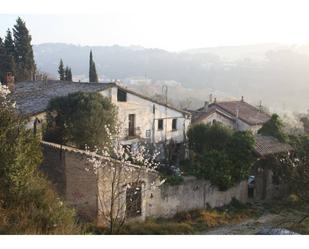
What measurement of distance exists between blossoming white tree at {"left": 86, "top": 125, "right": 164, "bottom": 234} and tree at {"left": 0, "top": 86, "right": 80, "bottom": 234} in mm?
1286

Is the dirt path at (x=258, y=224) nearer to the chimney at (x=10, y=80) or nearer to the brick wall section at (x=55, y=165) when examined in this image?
the brick wall section at (x=55, y=165)

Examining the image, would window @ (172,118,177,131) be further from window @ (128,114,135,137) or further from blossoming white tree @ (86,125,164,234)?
blossoming white tree @ (86,125,164,234)

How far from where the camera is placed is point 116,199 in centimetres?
792

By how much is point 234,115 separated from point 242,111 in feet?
1.41

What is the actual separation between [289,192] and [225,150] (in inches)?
77.1

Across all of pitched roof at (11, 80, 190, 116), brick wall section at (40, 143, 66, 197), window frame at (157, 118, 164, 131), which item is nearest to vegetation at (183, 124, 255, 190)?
window frame at (157, 118, 164, 131)

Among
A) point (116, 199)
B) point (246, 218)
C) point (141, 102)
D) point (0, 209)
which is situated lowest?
point (246, 218)

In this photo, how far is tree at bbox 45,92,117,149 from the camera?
28.6 feet

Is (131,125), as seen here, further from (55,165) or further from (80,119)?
(55,165)

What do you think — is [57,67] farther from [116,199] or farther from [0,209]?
[0,209]

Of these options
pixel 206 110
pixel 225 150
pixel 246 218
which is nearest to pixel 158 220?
pixel 246 218

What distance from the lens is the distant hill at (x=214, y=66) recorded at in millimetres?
8219

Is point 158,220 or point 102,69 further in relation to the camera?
point 102,69

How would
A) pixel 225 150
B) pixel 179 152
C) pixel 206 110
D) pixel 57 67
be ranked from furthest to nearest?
pixel 206 110, pixel 179 152, pixel 225 150, pixel 57 67
